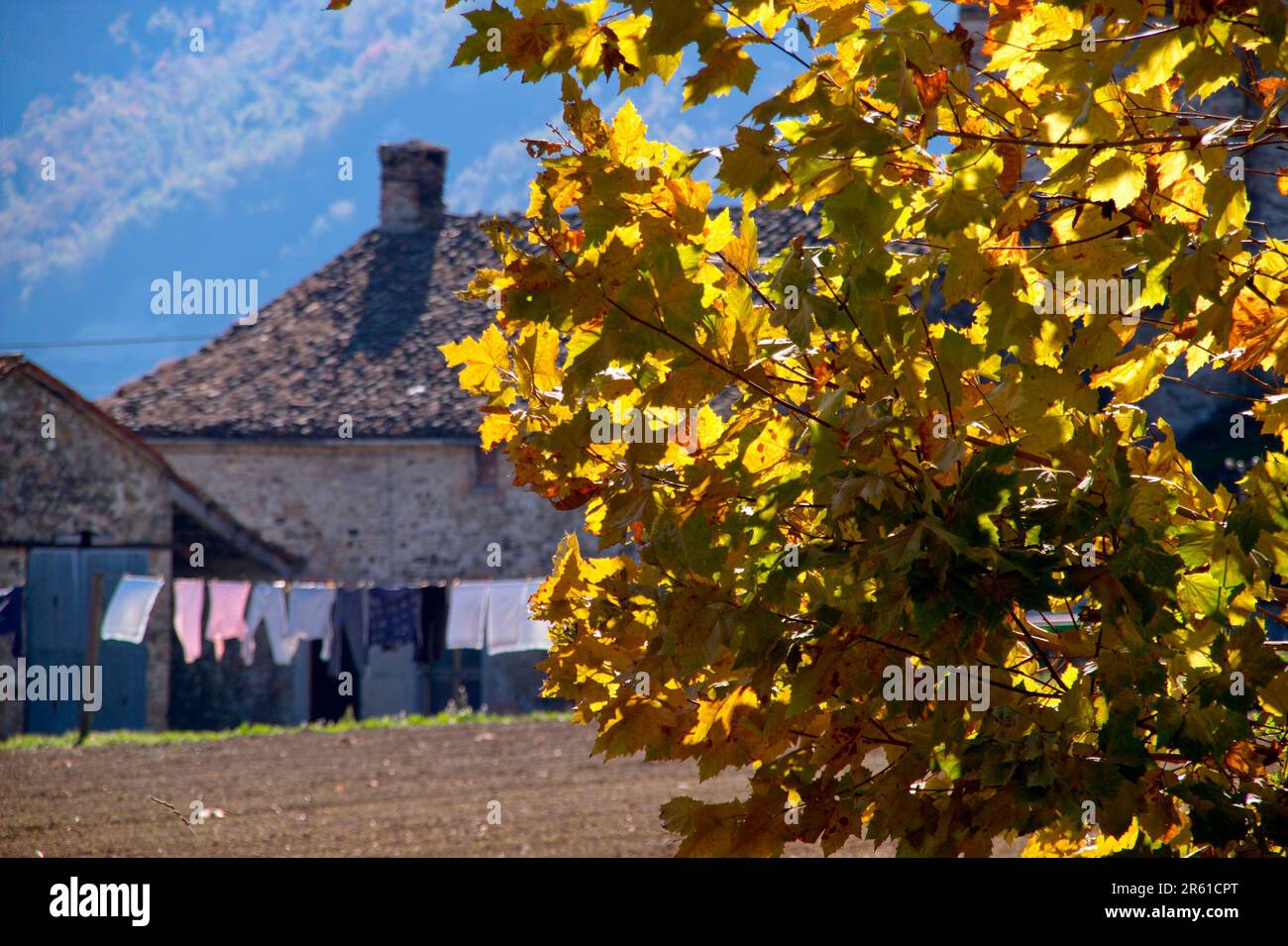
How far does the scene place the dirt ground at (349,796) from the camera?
31.1ft

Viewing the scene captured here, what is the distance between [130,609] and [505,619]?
4.42 meters

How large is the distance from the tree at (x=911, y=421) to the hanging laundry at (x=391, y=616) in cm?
1618

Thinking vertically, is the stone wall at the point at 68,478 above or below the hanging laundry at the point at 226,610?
above

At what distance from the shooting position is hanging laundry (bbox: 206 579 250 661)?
714 inches
